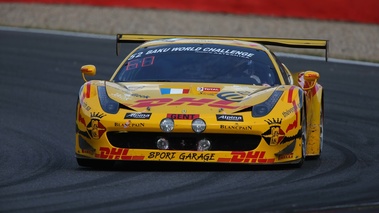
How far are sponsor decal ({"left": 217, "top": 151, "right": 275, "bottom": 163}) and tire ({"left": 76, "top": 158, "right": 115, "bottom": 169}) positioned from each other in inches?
38.1

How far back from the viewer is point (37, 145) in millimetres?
11031

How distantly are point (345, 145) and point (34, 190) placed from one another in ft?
13.6

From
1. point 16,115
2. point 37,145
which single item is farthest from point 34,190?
point 16,115

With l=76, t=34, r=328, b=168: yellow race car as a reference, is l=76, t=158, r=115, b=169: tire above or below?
below

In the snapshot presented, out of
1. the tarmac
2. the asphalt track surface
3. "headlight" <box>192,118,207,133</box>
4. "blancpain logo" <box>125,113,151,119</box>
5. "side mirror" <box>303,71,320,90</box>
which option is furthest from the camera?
the tarmac

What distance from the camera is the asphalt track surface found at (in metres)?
7.07

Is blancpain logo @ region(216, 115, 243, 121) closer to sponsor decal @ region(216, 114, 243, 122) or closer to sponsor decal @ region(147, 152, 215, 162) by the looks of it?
sponsor decal @ region(216, 114, 243, 122)

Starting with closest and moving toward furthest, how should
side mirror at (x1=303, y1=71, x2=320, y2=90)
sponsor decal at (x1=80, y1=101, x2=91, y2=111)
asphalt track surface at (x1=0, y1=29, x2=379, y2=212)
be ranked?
asphalt track surface at (x1=0, y1=29, x2=379, y2=212) → sponsor decal at (x1=80, y1=101, x2=91, y2=111) → side mirror at (x1=303, y1=71, x2=320, y2=90)

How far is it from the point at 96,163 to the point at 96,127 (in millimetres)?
376

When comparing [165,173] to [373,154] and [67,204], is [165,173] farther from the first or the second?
[373,154]

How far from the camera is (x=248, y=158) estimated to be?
866cm

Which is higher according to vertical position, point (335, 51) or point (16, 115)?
point (335, 51)

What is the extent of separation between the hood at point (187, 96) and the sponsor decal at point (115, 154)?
353 millimetres

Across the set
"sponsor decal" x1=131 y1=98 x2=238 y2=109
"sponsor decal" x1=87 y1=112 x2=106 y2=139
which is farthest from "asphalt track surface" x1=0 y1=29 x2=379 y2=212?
"sponsor decal" x1=131 y1=98 x2=238 y2=109
